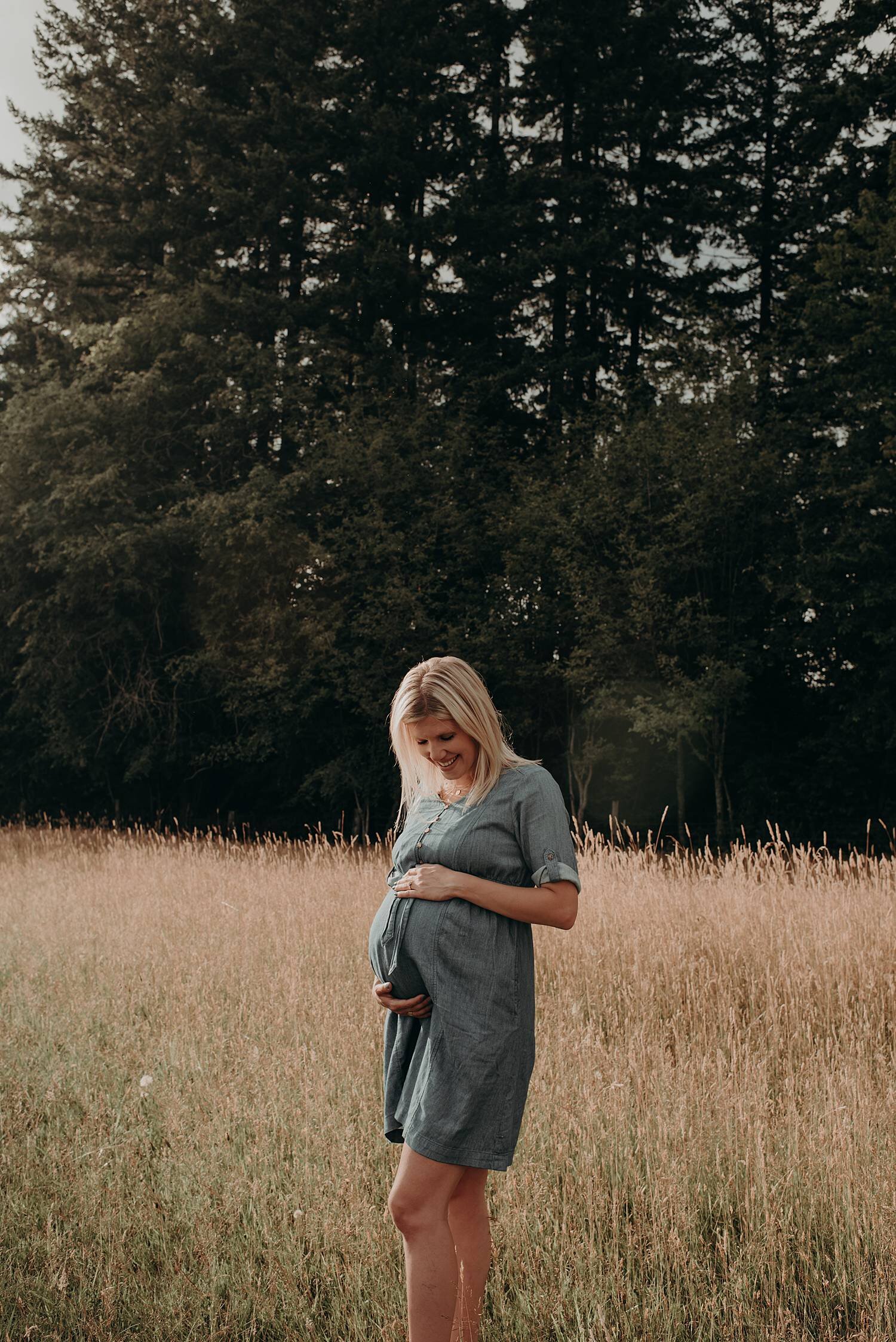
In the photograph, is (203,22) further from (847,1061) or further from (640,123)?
(847,1061)

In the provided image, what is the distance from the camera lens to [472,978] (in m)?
2.40

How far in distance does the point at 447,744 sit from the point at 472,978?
586 mm

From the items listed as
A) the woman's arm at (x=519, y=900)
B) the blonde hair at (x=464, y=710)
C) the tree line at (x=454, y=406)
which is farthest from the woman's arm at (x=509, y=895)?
the tree line at (x=454, y=406)

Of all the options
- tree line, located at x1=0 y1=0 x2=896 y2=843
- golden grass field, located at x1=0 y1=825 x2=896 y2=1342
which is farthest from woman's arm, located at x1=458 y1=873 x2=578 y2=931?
tree line, located at x1=0 y1=0 x2=896 y2=843

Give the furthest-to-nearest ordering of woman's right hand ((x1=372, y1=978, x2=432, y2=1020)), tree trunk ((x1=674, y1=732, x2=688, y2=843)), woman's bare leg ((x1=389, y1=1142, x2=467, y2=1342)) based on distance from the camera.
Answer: tree trunk ((x1=674, y1=732, x2=688, y2=843)) → woman's right hand ((x1=372, y1=978, x2=432, y2=1020)) → woman's bare leg ((x1=389, y1=1142, x2=467, y2=1342))

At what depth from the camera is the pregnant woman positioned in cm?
235

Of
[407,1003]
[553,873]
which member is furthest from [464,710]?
[407,1003]

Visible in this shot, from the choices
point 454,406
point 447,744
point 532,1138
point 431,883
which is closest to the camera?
point 431,883

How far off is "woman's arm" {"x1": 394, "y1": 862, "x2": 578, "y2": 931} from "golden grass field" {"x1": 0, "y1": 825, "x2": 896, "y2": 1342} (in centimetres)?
125

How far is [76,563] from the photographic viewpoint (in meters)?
18.6

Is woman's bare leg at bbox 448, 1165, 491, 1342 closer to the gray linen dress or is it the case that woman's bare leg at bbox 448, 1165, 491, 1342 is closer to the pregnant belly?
the gray linen dress

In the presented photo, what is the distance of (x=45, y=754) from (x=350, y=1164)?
19641 mm

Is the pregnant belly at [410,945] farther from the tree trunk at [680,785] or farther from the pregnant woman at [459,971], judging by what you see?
the tree trunk at [680,785]

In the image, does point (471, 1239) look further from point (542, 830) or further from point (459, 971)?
point (542, 830)
